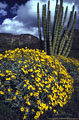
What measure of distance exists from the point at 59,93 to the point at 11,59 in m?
1.73

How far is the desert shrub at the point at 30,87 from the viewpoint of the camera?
3906 mm

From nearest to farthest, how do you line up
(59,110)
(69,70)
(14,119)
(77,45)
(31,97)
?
(14,119) → (31,97) → (59,110) → (69,70) → (77,45)

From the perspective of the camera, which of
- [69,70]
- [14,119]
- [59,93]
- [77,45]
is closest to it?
[14,119]

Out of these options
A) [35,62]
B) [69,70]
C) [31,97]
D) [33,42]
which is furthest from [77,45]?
[31,97]

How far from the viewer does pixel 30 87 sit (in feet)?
13.4

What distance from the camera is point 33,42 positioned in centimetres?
999

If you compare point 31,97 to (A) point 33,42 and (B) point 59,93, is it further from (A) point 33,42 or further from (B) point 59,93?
(A) point 33,42

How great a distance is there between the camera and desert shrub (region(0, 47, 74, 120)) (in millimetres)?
3906

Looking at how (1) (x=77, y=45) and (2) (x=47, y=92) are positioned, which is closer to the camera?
(2) (x=47, y=92)

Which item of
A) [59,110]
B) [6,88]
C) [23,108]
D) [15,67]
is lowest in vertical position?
[59,110]

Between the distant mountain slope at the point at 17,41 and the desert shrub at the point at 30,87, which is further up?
the distant mountain slope at the point at 17,41

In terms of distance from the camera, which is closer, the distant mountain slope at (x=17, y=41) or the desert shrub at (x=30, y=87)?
the desert shrub at (x=30, y=87)

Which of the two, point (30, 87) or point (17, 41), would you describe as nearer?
point (30, 87)

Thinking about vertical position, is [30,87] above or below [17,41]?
below
